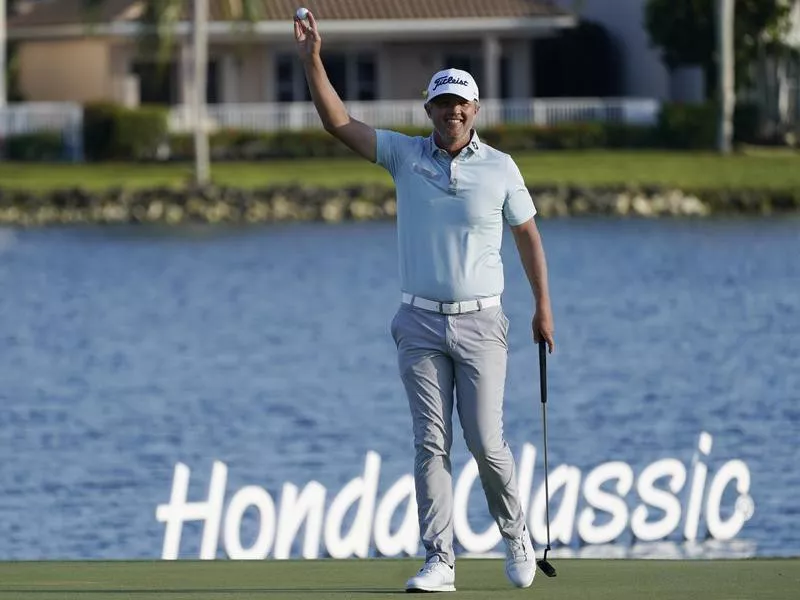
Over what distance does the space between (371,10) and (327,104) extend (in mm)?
46435

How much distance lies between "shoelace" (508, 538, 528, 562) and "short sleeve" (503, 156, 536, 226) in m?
1.39

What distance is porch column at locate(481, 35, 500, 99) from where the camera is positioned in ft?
175

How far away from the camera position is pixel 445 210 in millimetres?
8742

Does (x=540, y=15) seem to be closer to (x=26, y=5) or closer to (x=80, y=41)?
(x=80, y=41)

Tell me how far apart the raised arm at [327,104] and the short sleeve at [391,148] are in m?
0.02

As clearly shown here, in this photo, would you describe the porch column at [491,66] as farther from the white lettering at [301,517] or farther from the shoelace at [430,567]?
the shoelace at [430,567]

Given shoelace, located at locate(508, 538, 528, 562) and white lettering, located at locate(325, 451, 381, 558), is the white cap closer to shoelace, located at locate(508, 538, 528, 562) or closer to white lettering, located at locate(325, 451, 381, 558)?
shoelace, located at locate(508, 538, 528, 562)

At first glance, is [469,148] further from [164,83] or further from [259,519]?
[164,83]

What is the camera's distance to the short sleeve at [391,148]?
28.8 ft

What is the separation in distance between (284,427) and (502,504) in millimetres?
13835

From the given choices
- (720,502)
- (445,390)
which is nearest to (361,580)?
(445,390)

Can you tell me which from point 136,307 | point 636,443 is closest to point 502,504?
point 636,443

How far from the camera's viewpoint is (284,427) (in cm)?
2278

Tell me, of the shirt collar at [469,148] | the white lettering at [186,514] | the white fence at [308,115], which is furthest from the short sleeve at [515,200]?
the white fence at [308,115]
